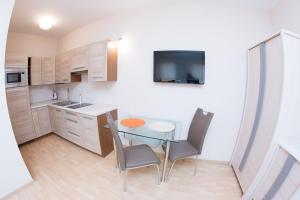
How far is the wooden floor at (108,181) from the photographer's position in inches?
63.3

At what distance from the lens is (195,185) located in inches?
69.6

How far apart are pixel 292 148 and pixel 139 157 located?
1.45m

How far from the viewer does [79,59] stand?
2.72m

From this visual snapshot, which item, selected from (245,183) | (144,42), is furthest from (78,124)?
(245,183)

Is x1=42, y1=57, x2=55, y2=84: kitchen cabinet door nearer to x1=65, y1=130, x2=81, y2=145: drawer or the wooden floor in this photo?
x1=65, y1=130, x2=81, y2=145: drawer

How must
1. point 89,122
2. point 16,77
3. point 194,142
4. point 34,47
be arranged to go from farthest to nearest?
point 34,47
point 16,77
point 89,122
point 194,142

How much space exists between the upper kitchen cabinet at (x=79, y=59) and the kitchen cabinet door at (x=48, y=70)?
2.66ft

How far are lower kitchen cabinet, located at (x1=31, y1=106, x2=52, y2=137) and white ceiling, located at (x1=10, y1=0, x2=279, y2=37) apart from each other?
175 cm

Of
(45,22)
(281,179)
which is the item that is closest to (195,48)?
(281,179)

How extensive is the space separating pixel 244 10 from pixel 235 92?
1.16 meters

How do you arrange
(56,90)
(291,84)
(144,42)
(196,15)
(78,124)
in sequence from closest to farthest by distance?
(291,84) < (196,15) < (144,42) < (78,124) < (56,90)

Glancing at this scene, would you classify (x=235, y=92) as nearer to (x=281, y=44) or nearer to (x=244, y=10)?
(x=281, y=44)

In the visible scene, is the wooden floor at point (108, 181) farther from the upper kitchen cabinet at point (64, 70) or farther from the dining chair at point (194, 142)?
the upper kitchen cabinet at point (64, 70)

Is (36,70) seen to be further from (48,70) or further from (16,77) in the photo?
(16,77)
